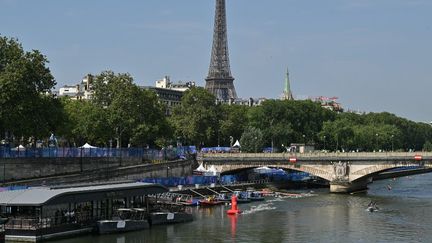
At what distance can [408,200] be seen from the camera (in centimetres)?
8994

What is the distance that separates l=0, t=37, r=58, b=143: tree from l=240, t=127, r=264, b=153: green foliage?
5938 centimetres

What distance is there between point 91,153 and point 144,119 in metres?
18.7

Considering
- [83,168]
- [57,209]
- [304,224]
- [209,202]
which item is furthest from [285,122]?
[57,209]

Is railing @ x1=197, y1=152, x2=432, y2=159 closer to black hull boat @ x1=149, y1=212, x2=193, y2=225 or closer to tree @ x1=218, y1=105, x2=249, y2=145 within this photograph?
tree @ x1=218, y1=105, x2=249, y2=145

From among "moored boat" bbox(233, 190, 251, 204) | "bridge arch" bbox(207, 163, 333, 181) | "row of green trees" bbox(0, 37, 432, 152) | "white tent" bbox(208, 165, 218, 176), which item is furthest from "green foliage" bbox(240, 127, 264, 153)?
"moored boat" bbox(233, 190, 251, 204)

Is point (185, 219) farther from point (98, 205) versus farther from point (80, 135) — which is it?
point (80, 135)

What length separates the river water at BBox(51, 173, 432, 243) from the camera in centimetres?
5672

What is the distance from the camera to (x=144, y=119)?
350 ft

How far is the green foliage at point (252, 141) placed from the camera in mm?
136250

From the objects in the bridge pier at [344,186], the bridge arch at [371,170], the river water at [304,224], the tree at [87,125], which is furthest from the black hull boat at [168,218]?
the bridge arch at [371,170]

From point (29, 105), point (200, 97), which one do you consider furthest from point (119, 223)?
point (200, 97)

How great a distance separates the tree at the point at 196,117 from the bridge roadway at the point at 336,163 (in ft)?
77.9

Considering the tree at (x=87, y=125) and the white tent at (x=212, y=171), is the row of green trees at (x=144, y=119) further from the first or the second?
the white tent at (x=212, y=171)

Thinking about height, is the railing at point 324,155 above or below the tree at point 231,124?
below
